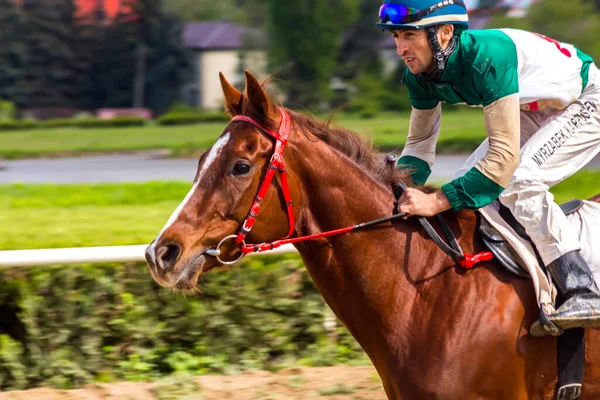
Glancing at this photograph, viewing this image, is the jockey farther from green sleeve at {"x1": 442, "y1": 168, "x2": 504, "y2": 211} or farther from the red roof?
the red roof

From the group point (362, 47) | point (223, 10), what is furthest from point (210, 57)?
point (223, 10)

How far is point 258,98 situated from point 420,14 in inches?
27.4

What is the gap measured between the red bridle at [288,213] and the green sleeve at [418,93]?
59 centimetres

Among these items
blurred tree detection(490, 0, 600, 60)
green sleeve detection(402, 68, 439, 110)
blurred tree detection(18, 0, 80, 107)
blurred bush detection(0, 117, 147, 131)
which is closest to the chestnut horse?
green sleeve detection(402, 68, 439, 110)

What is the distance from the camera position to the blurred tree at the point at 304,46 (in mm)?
34875

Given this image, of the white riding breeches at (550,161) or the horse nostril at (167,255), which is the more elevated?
the white riding breeches at (550,161)

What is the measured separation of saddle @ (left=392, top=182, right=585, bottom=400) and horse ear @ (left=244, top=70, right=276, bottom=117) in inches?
26.0

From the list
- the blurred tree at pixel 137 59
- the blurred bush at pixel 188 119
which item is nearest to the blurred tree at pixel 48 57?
the blurred tree at pixel 137 59

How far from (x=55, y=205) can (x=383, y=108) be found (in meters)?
27.2

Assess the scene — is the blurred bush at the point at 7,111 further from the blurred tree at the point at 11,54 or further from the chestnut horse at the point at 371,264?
the chestnut horse at the point at 371,264

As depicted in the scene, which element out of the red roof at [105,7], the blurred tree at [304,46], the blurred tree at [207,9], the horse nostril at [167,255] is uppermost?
the blurred tree at [207,9]

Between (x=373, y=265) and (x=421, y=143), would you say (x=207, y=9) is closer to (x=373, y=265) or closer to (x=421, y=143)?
(x=421, y=143)

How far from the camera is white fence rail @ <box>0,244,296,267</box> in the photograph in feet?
15.5

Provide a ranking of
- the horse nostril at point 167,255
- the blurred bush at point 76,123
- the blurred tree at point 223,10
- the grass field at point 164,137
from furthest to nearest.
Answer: the blurred tree at point 223,10, the blurred bush at point 76,123, the grass field at point 164,137, the horse nostril at point 167,255
